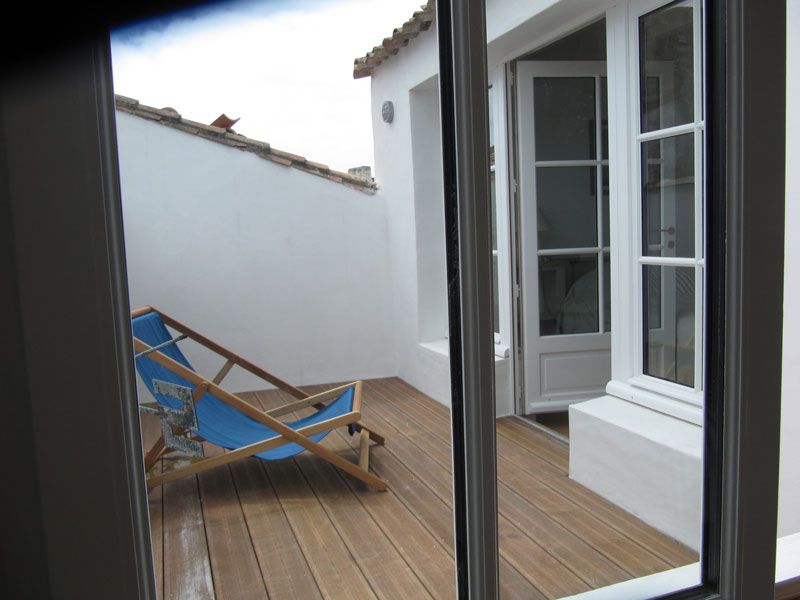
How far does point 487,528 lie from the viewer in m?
1.26

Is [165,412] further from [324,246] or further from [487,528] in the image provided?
[324,246]

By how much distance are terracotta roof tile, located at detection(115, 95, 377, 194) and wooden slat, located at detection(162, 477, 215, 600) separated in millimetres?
2834

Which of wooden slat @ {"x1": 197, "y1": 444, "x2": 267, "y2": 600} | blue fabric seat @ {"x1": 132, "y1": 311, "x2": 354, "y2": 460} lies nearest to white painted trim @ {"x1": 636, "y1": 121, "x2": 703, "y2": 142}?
blue fabric seat @ {"x1": 132, "y1": 311, "x2": 354, "y2": 460}

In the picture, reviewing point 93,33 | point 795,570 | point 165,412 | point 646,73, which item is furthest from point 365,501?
point 93,33

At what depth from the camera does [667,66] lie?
8.92 ft

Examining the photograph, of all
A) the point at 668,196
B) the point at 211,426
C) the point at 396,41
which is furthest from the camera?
the point at 396,41

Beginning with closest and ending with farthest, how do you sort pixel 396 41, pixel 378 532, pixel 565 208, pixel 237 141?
pixel 378 532 < pixel 565 208 < pixel 396 41 < pixel 237 141

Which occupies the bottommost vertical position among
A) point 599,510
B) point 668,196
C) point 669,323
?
point 599,510

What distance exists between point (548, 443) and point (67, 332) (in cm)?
318

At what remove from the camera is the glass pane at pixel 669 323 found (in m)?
2.70

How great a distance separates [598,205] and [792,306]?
1.82 m

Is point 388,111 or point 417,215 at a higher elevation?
point 388,111

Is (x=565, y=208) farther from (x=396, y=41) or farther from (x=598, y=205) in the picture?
(x=396, y=41)

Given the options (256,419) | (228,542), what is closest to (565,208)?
(256,419)
